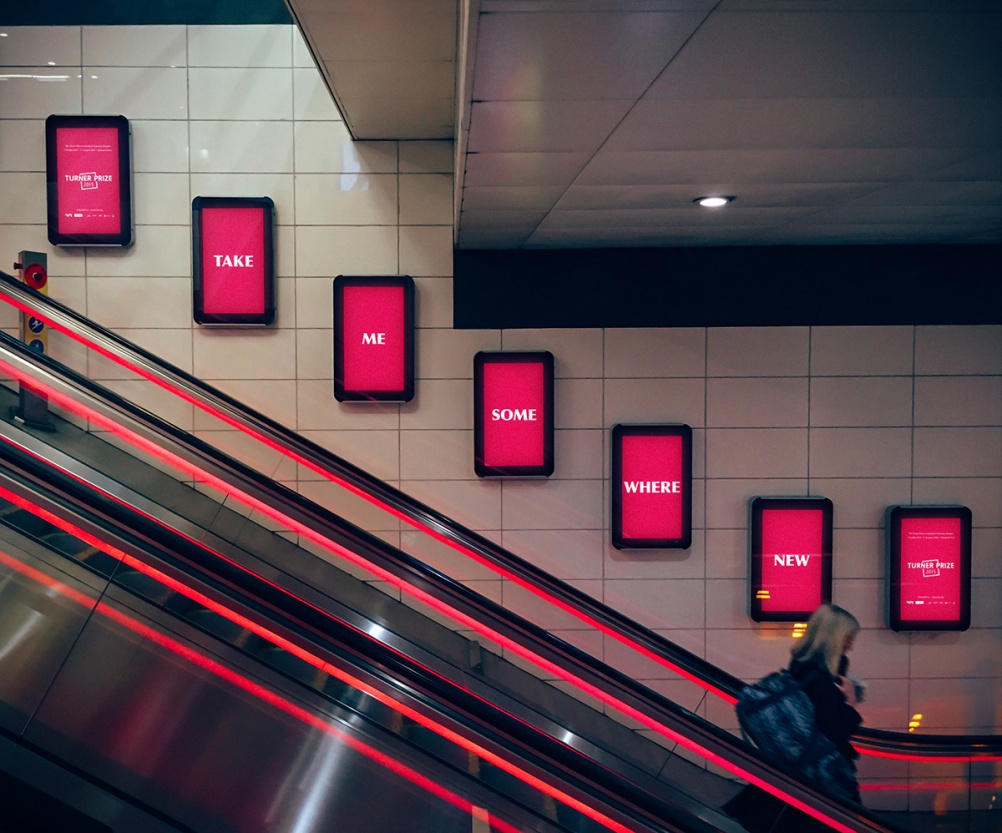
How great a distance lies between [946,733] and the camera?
14.5ft

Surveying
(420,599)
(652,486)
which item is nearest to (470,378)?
(652,486)

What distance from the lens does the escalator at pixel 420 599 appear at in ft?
6.99

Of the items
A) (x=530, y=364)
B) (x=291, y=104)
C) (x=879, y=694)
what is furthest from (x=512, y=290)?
(x=879, y=694)

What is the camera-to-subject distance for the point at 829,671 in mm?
2637

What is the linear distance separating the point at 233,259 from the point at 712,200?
8.93ft

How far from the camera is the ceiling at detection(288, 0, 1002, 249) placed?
1443 mm

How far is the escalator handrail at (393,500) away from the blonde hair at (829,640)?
0.53 meters

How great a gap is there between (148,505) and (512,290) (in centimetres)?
228

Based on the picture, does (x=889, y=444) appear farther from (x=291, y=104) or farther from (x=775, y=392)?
(x=291, y=104)

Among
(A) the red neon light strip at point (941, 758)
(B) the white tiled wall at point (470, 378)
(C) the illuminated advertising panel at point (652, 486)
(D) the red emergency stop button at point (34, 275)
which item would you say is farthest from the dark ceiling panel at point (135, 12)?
(A) the red neon light strip at point (941, 758)

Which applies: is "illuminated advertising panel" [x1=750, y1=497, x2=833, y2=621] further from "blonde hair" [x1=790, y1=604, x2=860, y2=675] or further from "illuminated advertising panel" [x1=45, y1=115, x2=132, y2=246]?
"illuminated advertising panel" [x1=45, y1=115, x2=132, y2=246]

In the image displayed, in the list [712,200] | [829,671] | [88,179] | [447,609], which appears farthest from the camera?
[88,179]

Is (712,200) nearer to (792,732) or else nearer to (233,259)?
(792,732)

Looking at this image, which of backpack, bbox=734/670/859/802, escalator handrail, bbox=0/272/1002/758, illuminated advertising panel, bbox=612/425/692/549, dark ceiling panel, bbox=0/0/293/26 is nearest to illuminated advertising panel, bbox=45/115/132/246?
dark ceiling panel, bbox=0/0/293/26
